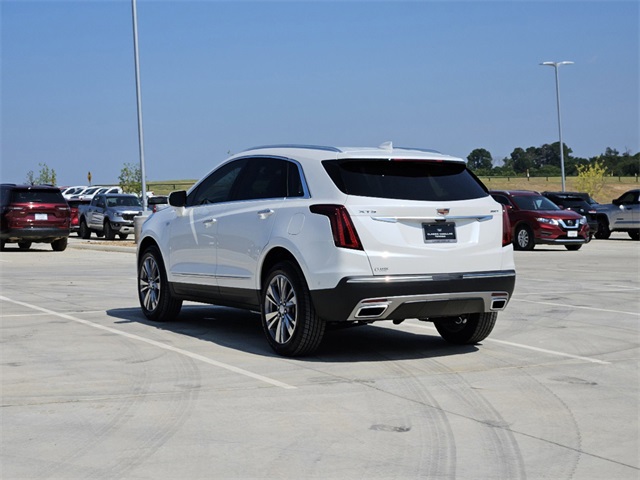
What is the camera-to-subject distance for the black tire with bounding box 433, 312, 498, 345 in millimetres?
9617

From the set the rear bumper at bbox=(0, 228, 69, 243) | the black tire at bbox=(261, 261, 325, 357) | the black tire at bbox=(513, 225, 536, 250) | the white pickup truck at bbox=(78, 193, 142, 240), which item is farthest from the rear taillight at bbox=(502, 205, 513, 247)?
the white pickup truck at bbox=(78, 193, 142, 240)

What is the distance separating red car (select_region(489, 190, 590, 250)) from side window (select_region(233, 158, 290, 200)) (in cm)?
1916

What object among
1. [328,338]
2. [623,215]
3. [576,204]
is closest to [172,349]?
[328,338]

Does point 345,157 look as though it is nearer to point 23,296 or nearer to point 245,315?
point 245,315

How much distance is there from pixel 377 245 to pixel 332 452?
2.96m

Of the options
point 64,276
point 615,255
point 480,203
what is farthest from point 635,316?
point 615,255

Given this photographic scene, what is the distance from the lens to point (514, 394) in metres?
7.49

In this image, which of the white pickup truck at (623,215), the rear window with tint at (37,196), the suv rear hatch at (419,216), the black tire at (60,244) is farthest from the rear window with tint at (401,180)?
the white pickup truck at (623,215)

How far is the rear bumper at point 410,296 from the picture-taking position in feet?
27.6

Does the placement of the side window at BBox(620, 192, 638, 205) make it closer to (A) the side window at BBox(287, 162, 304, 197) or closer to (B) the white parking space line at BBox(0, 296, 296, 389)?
(B) the white parking space line at BBox(0, 296, 296, 389)

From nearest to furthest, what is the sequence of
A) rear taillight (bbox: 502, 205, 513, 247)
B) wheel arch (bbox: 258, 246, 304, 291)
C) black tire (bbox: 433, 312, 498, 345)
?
wheel arch (bbox: 258, 246, 304, 291)
rear taillight (bbox: 502, 205, 513, 247)
black tire (bbox: 433, 312, 498, 345)

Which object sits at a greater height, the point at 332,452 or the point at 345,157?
the point at 345,157

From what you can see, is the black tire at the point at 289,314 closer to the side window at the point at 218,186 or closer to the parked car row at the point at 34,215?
the side window at the point at 218,186

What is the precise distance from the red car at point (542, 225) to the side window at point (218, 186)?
1850 cm
